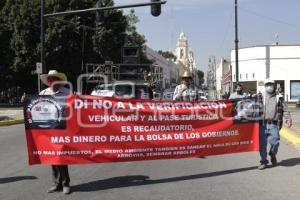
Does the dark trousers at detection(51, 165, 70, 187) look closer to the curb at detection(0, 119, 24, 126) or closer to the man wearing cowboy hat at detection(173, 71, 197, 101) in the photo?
the man wearing cowboy hat at detection(173, 71, 197, 101)

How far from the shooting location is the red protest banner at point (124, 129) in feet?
30.4

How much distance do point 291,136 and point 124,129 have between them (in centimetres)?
946

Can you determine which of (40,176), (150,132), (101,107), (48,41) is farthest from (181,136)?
(48,41)

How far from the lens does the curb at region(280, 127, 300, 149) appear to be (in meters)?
16.0

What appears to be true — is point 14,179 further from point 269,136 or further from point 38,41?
point 38,41

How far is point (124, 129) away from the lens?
972 cm

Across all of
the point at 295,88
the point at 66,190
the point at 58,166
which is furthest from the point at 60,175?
the point at 295,88

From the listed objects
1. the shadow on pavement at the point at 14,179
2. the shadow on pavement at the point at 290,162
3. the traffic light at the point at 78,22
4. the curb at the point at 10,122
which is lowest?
the shadow on pavement at the point at 14,179

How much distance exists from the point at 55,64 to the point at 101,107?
4275cm

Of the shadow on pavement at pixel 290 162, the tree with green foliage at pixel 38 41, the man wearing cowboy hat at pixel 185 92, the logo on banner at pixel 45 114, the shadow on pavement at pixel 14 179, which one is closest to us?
the logo on banner at pixel 45 114

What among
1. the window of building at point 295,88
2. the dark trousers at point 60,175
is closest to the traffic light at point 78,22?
the window of building at point 295,88

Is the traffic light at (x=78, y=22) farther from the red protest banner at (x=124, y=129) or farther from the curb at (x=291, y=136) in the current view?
the red protest banner at (x=124, y=129)

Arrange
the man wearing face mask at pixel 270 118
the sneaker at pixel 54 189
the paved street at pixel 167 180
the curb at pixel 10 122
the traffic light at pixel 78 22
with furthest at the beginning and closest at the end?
the traffic light at pixel 78 22 → the curb at pixel 10 122 → the man wearing face mask at pixel 270 118 → the sneaker at pixel 54 189 → the paved street at pixel 167 180

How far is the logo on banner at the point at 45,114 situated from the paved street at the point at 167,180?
1.04 meters
